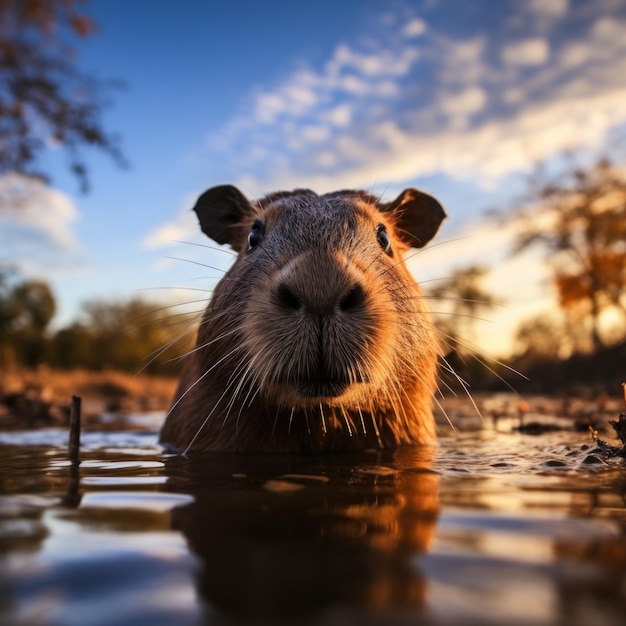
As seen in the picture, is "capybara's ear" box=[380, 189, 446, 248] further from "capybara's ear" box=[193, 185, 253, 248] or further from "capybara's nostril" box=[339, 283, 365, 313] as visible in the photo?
"capybara's nostril" box=[339, 283, 365, 313]

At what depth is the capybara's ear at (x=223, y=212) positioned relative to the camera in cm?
507

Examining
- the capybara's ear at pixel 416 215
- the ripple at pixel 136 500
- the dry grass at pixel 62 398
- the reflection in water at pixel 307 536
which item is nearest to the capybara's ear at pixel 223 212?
the capybara's ear at pixel 416 215

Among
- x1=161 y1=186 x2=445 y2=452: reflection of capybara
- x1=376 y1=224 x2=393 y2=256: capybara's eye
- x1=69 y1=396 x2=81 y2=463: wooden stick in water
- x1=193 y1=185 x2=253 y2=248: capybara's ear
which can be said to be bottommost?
x1=69 y1=396 x2=81 y2=463: wooden stick in water

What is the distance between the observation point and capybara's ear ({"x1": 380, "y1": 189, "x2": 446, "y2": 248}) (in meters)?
5.15

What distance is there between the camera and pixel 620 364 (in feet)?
51.5

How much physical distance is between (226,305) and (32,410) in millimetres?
5787

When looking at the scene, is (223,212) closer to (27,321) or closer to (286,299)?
(286,299)

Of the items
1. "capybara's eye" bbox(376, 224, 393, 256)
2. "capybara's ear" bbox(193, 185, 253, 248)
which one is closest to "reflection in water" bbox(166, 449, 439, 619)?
"capybara's eye" bbox(376, 224, 393, 256)

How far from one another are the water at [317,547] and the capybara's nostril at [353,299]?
814 mm

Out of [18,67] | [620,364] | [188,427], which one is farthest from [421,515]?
[18,67]

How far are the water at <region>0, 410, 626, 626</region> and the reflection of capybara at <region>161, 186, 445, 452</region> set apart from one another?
2.06 ft

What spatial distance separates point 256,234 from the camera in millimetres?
4434

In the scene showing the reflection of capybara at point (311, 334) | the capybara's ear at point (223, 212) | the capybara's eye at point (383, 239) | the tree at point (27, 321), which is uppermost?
the tree at point (27, 321)

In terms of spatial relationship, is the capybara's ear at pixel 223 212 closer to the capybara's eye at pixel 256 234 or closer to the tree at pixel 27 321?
the capybara's eye at pixel 256 234
